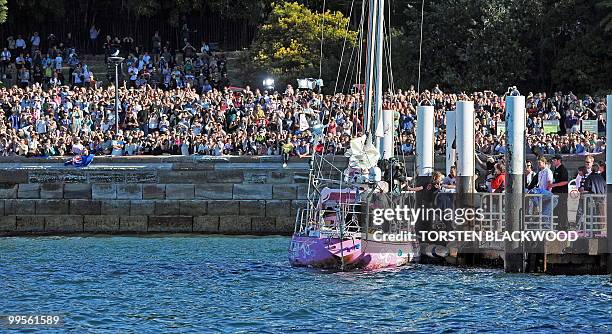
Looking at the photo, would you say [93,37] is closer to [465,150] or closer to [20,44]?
[20,44]

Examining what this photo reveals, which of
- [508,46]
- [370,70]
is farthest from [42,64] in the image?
[370,70]

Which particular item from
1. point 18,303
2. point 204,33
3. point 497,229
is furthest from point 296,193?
point 204,33

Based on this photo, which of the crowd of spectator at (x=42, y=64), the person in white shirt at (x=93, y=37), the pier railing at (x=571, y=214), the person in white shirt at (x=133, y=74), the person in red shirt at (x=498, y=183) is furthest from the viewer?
the person in white shirt at (x=93, y=37)

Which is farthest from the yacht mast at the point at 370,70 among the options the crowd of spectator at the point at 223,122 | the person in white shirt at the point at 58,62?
the person in white shirt at the point at 58,62

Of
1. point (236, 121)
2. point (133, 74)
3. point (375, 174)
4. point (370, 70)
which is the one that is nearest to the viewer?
point (375, 174)

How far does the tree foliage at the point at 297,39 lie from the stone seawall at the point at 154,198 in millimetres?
12983

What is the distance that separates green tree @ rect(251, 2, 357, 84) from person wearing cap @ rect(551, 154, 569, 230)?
25377 mm

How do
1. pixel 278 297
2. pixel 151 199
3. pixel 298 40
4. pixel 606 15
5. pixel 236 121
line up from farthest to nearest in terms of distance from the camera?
pixel 298 40 < pixel 606 15 < pixel 236 121 < pixel 151 199 < pixel 278 297

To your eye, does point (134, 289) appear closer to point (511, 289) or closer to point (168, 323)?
point (168, 323)

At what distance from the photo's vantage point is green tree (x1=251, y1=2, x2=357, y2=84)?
54812 millimetres

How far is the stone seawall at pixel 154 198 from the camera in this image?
40.8 m

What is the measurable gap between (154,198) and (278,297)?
13.8 meters

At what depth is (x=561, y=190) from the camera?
29453 mm

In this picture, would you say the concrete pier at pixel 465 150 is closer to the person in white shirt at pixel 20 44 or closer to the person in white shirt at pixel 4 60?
the person in white shirt at pixel 4 60
